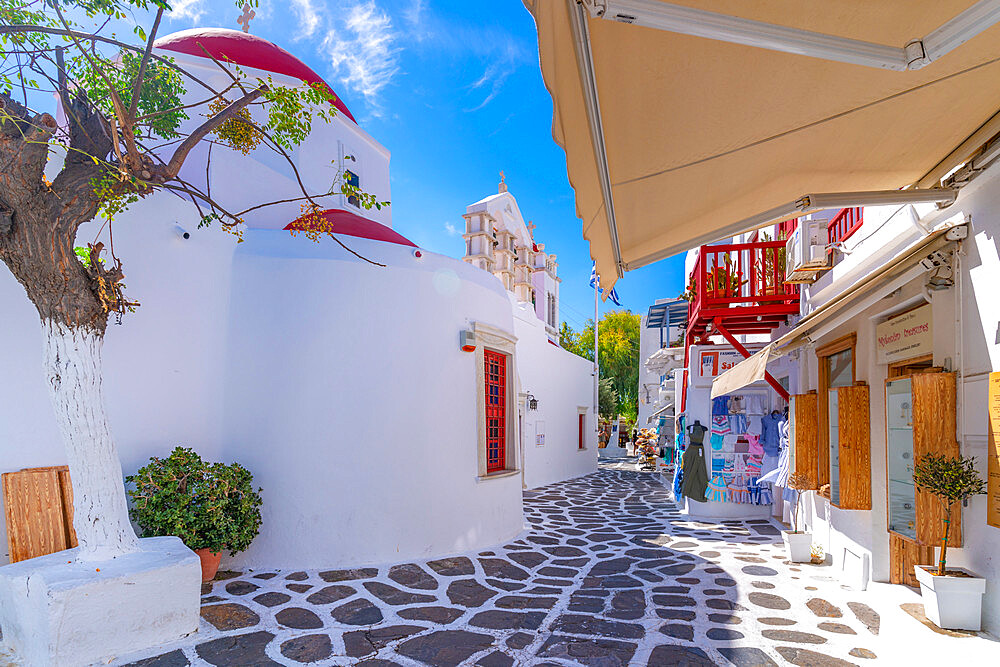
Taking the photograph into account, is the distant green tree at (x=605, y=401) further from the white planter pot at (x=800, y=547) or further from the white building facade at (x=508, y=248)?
the white planter pot at (x=800, y=547)

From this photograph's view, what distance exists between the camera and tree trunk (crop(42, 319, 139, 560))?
15.6ft

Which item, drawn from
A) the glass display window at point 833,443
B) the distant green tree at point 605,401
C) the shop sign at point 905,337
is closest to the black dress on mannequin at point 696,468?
the glass display window at point 833,443

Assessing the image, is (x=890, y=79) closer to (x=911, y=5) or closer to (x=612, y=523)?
(x=911, y=5)

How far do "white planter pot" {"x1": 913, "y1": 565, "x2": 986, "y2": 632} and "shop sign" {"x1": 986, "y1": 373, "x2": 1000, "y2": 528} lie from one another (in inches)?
16.3

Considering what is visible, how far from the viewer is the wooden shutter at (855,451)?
5656 millimetres

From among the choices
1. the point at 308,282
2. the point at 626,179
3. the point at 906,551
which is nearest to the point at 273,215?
the point at 308,282

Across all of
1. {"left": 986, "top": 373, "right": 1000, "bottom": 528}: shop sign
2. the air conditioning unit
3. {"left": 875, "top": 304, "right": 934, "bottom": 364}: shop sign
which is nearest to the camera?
{"left": 986, "top": 373, "right": 1000, "bottom": 528}: shop sign

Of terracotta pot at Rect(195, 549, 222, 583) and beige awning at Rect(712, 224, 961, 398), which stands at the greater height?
beige awning at Rect(712, 224, 961, 398)

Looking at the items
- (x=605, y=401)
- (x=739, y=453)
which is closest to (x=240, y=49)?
(x=739, y=453)

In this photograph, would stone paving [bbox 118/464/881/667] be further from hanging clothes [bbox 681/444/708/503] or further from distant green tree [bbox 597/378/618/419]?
distant green tree [bbox 597/378/618/419]

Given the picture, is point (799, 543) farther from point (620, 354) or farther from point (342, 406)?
point (620, 354)

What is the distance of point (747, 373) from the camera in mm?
6926

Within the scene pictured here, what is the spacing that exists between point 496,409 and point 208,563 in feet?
15.5

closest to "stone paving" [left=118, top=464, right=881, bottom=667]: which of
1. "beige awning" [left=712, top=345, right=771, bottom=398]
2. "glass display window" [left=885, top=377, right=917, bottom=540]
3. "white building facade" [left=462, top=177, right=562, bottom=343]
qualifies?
"glass display window" [left=885, top=377, right=917, bottom=540]
